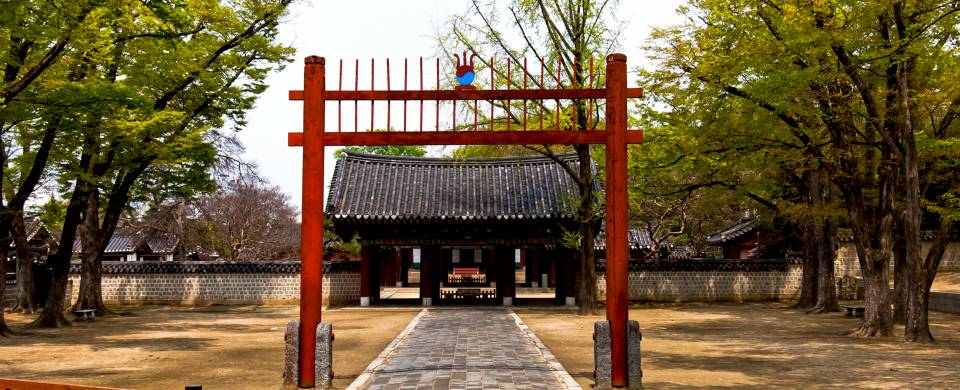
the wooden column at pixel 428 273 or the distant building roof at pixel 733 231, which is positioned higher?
the distant building roof at pixel 733 231

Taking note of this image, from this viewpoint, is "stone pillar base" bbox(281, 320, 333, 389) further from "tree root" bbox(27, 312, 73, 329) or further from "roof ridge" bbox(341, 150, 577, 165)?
"roof ridge" bbox(341, 150, 577, 165)

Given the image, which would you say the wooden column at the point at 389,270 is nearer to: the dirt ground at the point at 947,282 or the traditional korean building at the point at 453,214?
the traditional korean building at the point at 453,214

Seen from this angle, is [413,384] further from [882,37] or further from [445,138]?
[882,37]

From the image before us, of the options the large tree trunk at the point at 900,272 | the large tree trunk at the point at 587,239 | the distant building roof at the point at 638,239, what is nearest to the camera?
the large tree trunk at the point at 900,272

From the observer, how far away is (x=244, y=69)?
22594mm

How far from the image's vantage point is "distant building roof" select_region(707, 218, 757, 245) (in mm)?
39425

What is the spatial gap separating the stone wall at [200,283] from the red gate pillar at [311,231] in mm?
20986

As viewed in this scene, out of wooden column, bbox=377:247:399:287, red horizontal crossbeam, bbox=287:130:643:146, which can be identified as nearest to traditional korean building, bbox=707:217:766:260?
wooden column, bbox=377:247:399:287

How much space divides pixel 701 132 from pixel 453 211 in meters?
10.9

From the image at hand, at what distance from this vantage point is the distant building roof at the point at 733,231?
39.4m

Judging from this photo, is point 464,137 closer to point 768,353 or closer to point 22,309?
point 768,353

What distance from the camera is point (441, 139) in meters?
9.53

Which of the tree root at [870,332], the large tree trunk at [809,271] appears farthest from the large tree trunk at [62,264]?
the large tree trunk at [809,271]

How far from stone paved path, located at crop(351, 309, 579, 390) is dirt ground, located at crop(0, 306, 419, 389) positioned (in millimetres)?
651
